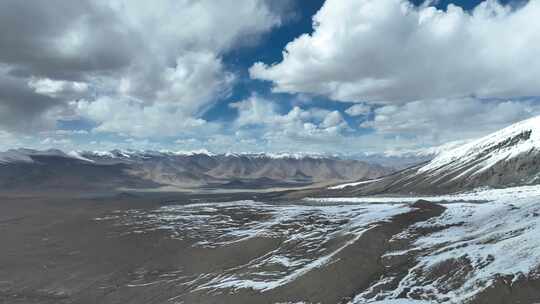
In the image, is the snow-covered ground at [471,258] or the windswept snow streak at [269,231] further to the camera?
the windswept snow streak at [269,231]

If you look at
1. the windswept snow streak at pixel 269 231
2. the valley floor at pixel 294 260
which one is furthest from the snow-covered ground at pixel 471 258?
the windswept snow streak at pixel 269 231

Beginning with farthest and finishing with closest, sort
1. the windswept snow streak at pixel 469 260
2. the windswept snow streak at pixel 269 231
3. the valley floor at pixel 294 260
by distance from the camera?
the windswept snow streak at pixel 269 231 → the valley floor at pixel 294 260 → the windswept snow streak at pixel 469 260

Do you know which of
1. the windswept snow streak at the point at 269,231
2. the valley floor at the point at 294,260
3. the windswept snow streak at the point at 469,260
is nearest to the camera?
the windswept snow streak at the point at 469,260

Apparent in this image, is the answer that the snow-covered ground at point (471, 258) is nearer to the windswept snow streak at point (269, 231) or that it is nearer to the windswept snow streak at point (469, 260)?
the windswept snow streak at point (469, 260)

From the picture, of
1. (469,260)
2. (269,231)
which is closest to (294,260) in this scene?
(269,231)

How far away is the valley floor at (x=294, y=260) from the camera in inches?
1781

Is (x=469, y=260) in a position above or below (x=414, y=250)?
above

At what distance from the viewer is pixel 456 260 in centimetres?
4928

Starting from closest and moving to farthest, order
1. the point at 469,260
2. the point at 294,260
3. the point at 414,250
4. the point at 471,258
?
1. the point at 469,260
2. the point at 471,258
3. the point at 414,250
4. the point at 294,260

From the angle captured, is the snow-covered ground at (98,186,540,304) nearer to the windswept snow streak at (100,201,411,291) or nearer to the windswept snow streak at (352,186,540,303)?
the windswept snow streak at (352,186,540,303)

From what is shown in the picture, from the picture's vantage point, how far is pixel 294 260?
2805 inches

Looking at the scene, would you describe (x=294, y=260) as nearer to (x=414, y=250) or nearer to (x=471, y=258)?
(x=414, y=250)

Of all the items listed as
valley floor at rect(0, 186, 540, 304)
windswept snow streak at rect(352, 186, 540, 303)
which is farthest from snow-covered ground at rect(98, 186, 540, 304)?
valley floor at rect(0, 186, 540, 304)

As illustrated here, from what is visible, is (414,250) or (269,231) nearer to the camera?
(414,250)
